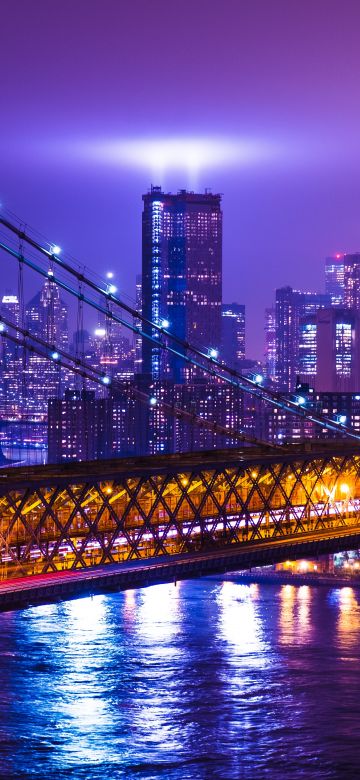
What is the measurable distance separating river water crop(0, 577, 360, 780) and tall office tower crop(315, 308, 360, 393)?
113526 mm

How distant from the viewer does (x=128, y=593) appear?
79.1 m

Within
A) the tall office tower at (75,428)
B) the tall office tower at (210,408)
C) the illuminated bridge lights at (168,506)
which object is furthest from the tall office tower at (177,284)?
the illuminated bridge lights at (168,506)

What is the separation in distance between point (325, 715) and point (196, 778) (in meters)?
7.52

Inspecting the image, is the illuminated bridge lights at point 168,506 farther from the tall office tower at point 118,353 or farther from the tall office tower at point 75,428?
the tall office tower at point 118,353

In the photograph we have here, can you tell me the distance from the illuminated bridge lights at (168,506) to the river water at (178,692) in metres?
3.81

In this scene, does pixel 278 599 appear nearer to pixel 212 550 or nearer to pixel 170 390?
pixel 212 550

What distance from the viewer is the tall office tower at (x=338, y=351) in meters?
188

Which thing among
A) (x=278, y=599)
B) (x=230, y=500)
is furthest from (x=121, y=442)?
(x=230, y=500)

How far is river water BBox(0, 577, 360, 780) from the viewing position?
45062 millimetres

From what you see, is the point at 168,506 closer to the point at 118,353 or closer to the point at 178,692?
the point at 178,692

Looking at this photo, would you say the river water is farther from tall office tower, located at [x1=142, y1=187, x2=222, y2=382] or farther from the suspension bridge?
tall office tower, located at [x1=142, y1=187, x2=222, y2=382]

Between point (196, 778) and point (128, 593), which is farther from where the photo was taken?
point (128, 593)

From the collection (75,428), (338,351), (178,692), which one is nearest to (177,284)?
(338,351)

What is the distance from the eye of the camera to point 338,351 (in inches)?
7466
